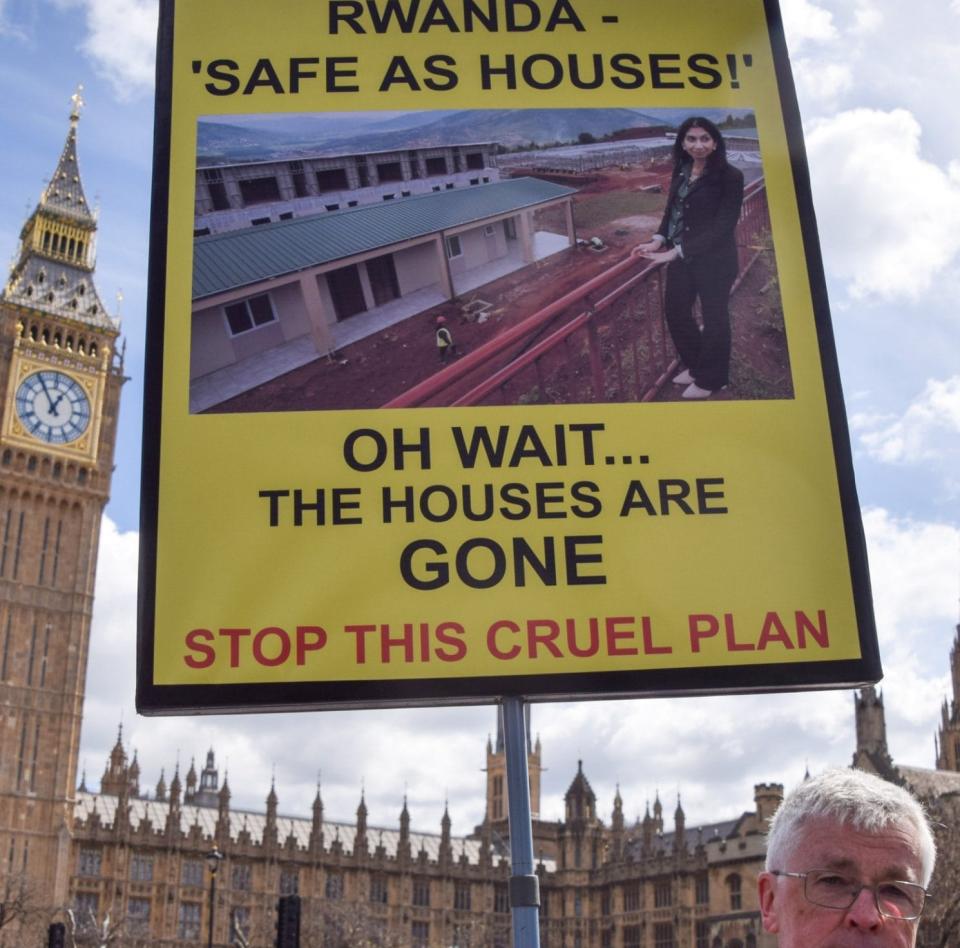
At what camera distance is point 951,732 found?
7919 cm

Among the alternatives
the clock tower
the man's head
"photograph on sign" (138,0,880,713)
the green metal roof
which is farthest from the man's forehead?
the clock tower

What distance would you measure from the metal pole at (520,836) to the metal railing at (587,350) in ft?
3.84

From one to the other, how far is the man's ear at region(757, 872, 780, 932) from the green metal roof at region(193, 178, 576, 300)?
2.86 metres

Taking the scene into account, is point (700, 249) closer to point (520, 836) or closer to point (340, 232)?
point (340, 232)

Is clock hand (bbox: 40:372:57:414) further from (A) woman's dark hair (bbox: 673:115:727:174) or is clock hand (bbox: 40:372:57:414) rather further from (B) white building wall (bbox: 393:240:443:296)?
(A) woman's dark hair (bbox: 673:115:727:174)

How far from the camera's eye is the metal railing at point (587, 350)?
14.9 feet

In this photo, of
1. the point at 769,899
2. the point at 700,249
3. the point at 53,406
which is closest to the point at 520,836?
the point at 769,899

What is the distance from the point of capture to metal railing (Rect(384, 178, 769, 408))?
4.54 m

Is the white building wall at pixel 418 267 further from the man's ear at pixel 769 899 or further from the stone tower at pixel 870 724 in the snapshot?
the stone tower at pixel 870 724

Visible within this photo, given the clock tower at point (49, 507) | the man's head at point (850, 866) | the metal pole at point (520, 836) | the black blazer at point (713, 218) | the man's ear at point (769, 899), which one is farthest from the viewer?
the clock tower at point (49, 507)

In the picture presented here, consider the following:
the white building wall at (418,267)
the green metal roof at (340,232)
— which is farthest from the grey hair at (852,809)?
the green metal roof at (340,232)

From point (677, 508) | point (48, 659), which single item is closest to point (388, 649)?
point (677, 508)

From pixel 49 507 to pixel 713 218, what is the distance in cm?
6173

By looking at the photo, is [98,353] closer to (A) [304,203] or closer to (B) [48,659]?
(B) [48,659]
